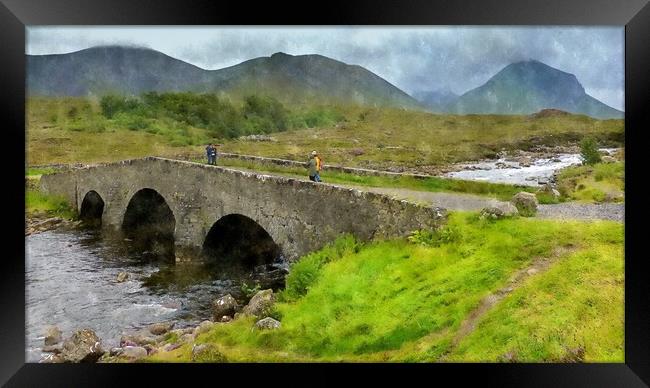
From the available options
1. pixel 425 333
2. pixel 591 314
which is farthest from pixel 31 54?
pixel 591 314

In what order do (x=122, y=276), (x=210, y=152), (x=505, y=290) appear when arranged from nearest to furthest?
(x=505, y=290), (x=122, y=276), (x=210, y=152)

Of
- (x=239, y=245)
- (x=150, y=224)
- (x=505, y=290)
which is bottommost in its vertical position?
(x=505, y=290)

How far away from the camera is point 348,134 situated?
6.40 metres

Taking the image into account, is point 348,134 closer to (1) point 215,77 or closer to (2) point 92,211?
(1) point 215,77

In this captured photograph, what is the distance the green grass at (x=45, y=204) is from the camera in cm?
598

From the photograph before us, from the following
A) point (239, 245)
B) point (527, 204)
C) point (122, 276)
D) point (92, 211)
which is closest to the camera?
point (527, 204)

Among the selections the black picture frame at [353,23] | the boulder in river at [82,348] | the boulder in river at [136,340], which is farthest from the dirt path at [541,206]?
the boulder in river at [82,348]

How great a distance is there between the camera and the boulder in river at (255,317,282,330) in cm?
581

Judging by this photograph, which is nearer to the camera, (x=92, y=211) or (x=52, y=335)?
(x=52, y=335)

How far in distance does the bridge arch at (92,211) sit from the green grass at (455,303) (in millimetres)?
3288

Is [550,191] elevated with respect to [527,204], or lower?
elevated

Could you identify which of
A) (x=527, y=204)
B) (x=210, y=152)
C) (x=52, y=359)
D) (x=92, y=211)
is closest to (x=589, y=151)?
(x=527, y=204)

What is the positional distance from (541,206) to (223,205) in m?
4.75

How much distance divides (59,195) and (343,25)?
13.3 ft
